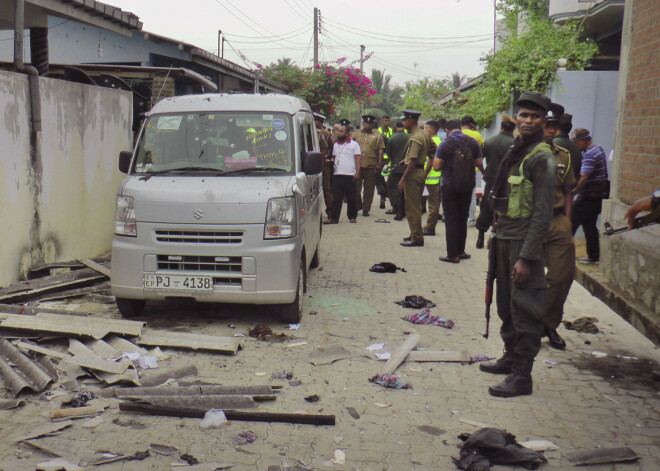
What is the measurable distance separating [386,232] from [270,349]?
24.7 feet

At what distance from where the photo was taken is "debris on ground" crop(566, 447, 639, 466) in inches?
158

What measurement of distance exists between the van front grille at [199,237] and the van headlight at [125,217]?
26 cm

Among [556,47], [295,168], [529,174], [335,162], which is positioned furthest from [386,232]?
[529,174]

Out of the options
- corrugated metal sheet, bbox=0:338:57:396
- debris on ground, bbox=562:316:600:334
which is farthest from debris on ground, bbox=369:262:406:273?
corrugated metal sheet, bbox=0:338:57:396

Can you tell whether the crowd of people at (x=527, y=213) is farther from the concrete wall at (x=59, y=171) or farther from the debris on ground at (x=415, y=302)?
the concrete wall at (x=59, y=171)

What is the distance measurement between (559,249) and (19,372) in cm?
453

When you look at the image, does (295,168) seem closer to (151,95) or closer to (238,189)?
(238,189)

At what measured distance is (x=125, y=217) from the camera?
6629mm

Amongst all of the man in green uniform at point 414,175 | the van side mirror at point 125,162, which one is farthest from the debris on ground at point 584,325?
the van side mirror at point 125,162

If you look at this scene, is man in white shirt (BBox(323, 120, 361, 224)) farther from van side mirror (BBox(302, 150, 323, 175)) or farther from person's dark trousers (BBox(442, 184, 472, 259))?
van side mirror (BBox(302, 150, 323, 175))

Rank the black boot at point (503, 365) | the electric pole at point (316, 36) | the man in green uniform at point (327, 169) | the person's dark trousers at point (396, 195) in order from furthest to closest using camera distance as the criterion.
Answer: the electric pole at point (316, 36) < the person's dark trousers at point (396, 195) < the man in green uniform at point (327, 169) < the black boot at point (503, 365)

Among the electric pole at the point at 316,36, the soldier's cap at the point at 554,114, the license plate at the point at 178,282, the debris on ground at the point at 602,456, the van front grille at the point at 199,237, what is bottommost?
the debris on ground at the point at 602,456

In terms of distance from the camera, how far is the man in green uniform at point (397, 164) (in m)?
14.5

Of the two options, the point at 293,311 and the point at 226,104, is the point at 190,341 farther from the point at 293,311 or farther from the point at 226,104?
the point at 226,104
